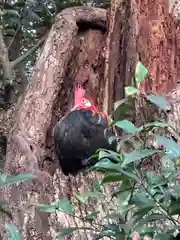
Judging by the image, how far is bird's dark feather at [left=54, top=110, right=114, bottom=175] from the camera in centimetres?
221

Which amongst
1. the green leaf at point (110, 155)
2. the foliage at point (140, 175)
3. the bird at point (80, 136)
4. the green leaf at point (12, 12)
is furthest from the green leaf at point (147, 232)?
the green leaf at point (12, 12)

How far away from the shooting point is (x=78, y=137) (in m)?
2.24

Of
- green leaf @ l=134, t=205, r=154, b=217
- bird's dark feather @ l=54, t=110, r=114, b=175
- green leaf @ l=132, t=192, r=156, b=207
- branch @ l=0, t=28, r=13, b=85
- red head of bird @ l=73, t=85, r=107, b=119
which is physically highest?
green leaf @ l=132, t=192, r=156, b=207

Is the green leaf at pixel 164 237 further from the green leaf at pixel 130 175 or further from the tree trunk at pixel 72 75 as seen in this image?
the tree trunk at pixel 72 75

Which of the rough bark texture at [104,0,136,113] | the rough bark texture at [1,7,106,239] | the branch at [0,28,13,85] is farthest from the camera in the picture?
the branch at [0,28,13,85]

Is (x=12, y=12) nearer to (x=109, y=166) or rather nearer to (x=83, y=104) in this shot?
(x=83, y=104)

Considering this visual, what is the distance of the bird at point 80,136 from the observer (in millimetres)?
2215

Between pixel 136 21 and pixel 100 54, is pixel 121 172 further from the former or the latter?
pixel 100 54

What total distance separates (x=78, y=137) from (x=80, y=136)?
0.01 m

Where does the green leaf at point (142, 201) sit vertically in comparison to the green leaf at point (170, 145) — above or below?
below

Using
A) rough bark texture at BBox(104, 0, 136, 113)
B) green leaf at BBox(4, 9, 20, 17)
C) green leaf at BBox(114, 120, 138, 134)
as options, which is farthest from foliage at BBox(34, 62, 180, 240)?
green leaf at BBox(4, 9, 20, 17)

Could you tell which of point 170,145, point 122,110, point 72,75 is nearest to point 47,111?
point 72,75

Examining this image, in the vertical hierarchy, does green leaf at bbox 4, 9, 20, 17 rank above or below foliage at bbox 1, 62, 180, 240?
above

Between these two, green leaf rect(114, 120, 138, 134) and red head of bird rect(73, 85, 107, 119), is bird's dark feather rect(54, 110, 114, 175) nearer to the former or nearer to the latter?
red head of bird rect(73, 85, 107, 119)
